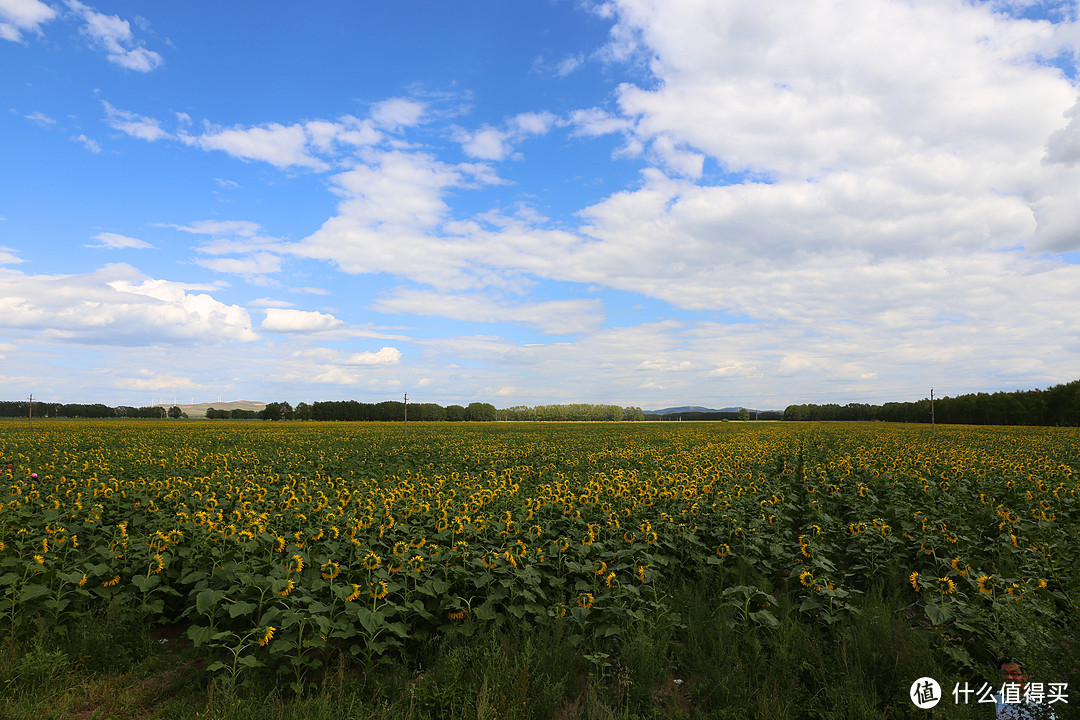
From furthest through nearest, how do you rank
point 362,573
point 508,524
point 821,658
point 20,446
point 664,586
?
1. point 20,446
2. point 508,524
3. point 664,586
4. point 362,573
5. point 821,658

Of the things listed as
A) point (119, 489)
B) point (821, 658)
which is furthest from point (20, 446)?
point (821, 658)

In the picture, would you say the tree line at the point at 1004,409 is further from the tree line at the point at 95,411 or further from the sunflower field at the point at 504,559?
the tree line at the point at 95,411

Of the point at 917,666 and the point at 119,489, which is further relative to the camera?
the point at 119,489

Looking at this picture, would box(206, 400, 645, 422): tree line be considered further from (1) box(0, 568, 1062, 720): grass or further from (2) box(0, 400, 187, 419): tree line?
(1) box(0, 568, 1062, 720): grass

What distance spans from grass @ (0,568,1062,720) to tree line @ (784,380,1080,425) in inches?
3719

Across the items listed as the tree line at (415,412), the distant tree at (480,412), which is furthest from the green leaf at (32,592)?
the distant tree at (480,412)

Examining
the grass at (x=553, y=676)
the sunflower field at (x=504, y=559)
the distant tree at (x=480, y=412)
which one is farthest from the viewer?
the distant tree at (x=480, y=412)

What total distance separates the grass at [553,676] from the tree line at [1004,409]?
9446 cm

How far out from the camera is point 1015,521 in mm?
8609

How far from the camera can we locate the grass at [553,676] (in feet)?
16.0

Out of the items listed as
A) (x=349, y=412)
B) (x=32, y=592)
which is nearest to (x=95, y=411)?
(x=349, y=412)

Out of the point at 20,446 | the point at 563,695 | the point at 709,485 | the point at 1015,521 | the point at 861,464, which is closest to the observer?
the point at 563,695

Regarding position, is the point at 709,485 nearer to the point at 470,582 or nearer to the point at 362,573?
the point at 470,582

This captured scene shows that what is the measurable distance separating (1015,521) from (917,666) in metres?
5.39
